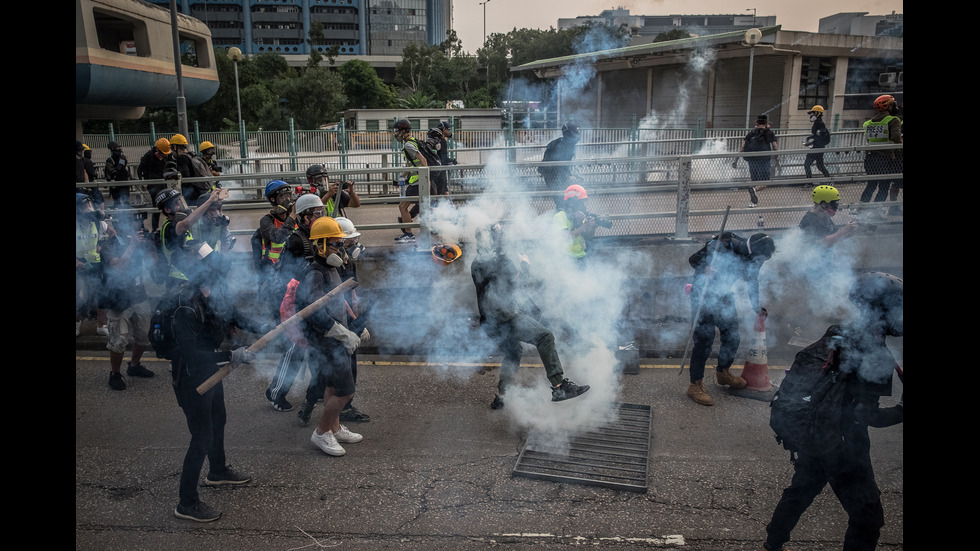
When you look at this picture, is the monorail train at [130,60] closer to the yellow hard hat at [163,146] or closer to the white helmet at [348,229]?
the yellow hard hat at [163,146]

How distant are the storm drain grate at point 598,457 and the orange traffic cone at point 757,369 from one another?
119 cm

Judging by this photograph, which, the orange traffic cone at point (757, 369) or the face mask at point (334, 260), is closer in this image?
the face mask at point (334, 260)

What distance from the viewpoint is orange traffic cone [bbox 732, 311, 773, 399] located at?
604 centimetres

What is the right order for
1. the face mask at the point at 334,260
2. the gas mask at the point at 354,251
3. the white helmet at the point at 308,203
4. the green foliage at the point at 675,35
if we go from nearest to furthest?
the face mask at the point at 334,260 → the gas mask at the point at 354,251 → the white helmet at the point at 308,203 → the green foliage at the point at 675,35

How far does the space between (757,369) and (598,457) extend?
2.00 m

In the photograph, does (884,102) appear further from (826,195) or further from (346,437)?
(346,437)

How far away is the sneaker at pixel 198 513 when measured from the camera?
4250 mm

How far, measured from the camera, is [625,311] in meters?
8.07

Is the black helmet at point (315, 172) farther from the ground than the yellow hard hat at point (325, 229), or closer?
farther from the ground

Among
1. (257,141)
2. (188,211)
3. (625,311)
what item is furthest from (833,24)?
(257,141)

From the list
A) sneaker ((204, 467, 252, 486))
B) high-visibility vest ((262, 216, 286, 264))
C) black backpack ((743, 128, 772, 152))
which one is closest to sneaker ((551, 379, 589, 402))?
sneaker ((204, 467, 252, 486))

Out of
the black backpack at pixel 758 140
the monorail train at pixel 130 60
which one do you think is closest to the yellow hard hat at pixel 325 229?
the black backpack at pixel 758 140
